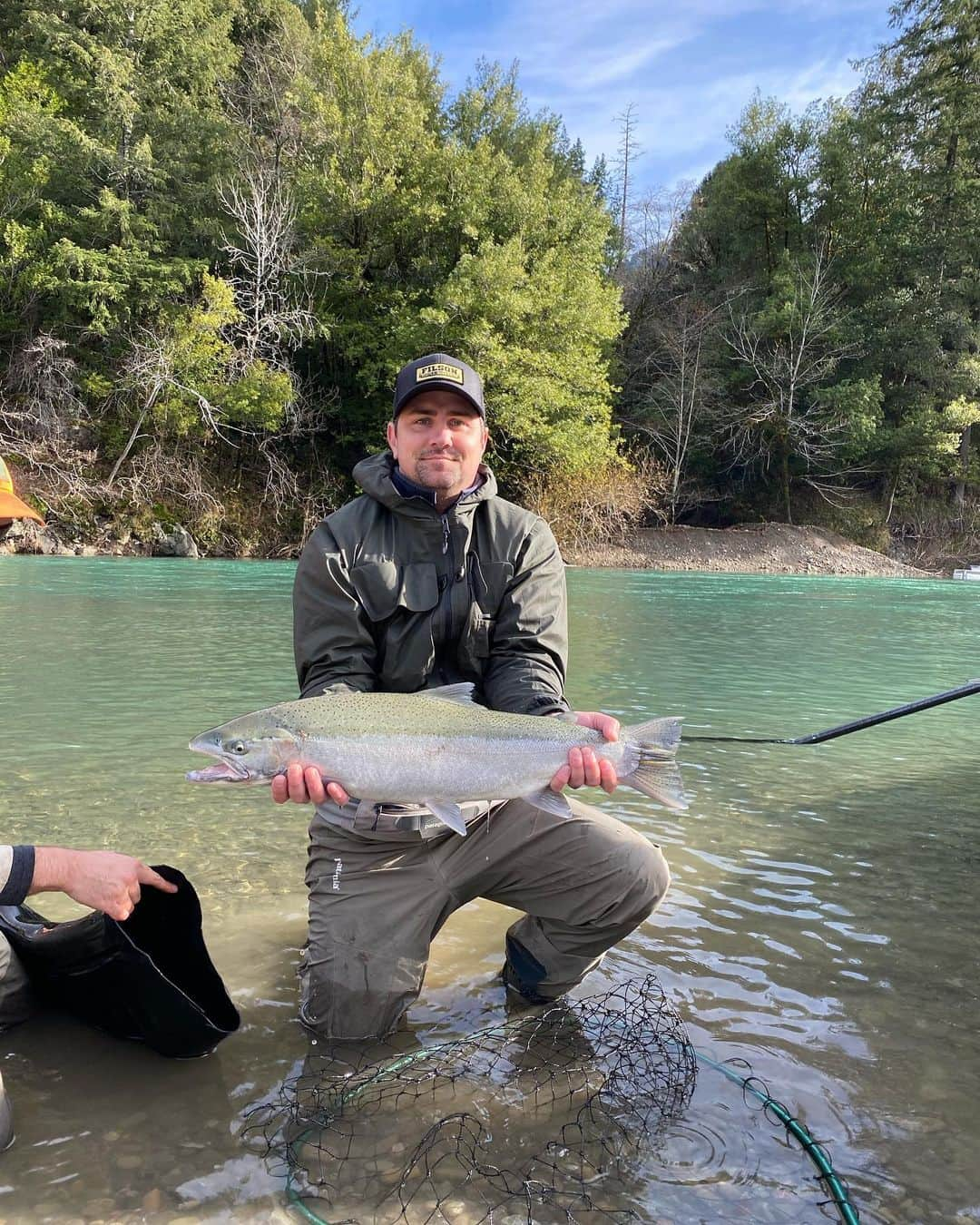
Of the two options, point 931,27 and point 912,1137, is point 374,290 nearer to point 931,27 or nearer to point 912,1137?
point 931,27

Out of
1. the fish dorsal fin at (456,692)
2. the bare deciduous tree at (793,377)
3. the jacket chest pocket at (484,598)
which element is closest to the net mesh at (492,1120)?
the fish dorsal fin at (456,692)

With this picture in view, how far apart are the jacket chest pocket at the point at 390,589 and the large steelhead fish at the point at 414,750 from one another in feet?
1.67

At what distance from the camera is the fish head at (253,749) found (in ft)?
9.02

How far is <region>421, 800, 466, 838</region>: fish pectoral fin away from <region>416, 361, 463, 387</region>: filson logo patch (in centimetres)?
156

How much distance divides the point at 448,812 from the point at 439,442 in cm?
137

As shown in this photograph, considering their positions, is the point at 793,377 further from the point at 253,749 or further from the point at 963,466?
the point at 253,749

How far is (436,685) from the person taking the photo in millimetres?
3463

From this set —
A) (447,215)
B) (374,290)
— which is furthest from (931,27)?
(374,290)

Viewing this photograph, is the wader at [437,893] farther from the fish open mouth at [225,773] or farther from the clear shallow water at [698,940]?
the fish open mouth at [225,773]

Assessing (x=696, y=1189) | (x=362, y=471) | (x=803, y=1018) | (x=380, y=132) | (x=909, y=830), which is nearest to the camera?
(x=696, y=1189)

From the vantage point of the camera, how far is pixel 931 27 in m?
34.0

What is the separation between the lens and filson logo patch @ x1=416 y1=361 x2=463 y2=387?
3.40 meters

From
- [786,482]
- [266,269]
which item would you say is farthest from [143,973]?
[786,482]

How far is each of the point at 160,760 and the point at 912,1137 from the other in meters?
4.82
